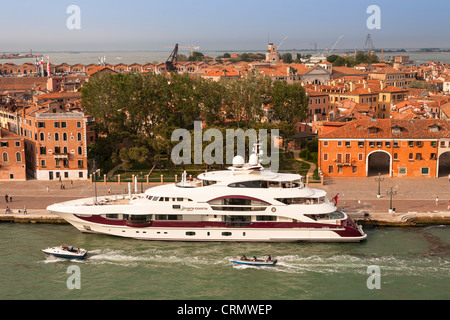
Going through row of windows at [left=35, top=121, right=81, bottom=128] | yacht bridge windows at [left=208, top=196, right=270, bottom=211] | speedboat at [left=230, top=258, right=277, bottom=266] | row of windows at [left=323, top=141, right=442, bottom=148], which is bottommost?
speedboat at [left=230, top=258, right=277, bottom=266]

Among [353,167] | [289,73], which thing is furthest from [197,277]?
[289,73]

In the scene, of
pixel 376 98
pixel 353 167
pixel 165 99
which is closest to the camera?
pixel 353 167

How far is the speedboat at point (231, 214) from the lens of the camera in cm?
3588

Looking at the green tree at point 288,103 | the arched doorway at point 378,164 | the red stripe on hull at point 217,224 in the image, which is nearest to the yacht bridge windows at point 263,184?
the red stripe on hull at point 217,224

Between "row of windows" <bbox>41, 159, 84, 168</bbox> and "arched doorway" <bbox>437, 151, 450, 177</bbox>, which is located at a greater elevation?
"row of windows" <bbox>41, 159, 84, 168</bbox>

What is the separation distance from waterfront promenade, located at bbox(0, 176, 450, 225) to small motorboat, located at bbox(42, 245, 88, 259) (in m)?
7.22

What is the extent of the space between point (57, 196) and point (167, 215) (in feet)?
42.3

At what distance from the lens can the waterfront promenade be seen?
39.3 m

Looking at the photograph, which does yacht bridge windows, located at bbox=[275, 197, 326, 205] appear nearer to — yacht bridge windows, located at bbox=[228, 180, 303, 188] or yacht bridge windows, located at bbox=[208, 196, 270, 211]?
yacht bridge windows, located at bbox=[228, 180, 303, 188]

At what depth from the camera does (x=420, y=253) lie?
1312 inches

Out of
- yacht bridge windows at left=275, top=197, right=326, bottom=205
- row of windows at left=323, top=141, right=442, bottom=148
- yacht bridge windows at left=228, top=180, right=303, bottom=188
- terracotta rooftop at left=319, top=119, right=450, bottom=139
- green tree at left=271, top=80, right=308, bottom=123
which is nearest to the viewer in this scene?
yacht bridge windows at left=275, top=197, right=326, bottom=205

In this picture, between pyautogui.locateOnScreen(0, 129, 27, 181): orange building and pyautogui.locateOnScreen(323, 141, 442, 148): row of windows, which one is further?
pyautogui.locateOnScreen(0, 129, 27, 181): orange building

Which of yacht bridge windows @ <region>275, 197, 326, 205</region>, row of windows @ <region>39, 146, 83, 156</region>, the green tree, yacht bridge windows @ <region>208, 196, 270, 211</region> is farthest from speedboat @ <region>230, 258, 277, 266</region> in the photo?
the green tree
